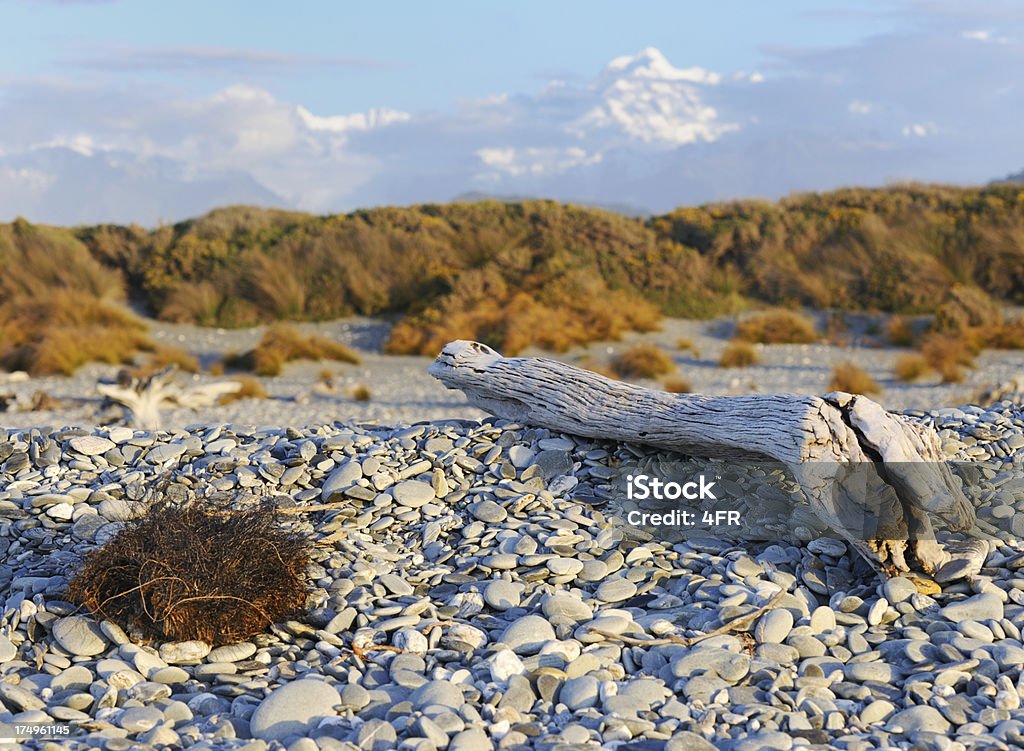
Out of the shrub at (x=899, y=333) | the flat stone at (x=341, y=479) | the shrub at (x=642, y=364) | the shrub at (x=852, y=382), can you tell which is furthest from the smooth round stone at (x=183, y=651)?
the shrub at (x=899, y=333)

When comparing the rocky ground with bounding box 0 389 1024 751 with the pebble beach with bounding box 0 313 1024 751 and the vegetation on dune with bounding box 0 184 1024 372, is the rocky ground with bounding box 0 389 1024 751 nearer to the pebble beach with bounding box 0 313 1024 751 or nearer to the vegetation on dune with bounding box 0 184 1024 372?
the pebble beach with bounding box 0 313 1024 751

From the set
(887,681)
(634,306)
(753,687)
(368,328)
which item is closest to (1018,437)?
(887,681)

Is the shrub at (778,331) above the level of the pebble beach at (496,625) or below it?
above

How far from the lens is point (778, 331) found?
1552 centimetres

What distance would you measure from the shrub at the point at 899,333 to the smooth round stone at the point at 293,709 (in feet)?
45.0

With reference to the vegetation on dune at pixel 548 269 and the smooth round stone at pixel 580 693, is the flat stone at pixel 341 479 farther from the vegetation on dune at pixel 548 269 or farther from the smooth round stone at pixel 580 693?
the vegetation on dune at pixel 548 269

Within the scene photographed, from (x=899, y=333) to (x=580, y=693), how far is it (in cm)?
1338

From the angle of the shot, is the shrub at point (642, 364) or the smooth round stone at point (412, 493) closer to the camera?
the smooth round stone at point (412, 493)

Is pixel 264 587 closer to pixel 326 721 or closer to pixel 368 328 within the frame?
pixel 326 721

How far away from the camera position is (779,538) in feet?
14.1

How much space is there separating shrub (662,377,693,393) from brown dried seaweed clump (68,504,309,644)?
863 centimetres

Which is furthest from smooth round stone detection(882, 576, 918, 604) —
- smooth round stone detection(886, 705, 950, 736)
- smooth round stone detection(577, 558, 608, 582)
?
smooth round stone detection(577, 558, 608, 582)

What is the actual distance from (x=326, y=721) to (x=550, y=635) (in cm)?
94

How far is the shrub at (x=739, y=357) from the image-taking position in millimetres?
13711
